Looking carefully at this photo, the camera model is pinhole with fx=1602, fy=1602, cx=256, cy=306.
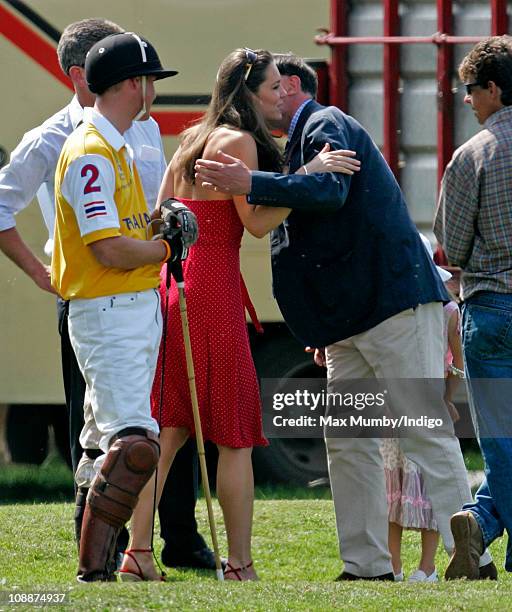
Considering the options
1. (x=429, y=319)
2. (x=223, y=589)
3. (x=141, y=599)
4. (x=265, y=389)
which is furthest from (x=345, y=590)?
(x=265, y=389)

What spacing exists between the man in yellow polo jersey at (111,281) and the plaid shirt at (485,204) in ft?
3.97

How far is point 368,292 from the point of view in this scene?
238 inches

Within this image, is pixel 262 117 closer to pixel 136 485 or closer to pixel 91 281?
pixel 91 281

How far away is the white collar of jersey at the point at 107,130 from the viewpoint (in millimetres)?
5398

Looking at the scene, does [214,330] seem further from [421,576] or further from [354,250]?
[421,576]

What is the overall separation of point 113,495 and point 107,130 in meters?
1.23

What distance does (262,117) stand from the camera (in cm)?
607

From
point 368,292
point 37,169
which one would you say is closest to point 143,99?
point 37,169

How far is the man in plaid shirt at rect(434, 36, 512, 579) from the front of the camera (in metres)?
6.08

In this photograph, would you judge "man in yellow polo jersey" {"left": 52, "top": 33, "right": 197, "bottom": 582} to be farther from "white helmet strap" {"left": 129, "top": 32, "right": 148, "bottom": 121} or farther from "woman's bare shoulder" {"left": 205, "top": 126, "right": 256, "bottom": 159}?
"woman's bare shoulder" {"left": 205, "top": 126, "right": 256, "bottom": 159}

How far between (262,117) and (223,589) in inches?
71.3

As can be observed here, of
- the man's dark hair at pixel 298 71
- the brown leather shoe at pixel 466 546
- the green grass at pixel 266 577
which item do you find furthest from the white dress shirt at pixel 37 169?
the brown leather shoe at pixel 466 546

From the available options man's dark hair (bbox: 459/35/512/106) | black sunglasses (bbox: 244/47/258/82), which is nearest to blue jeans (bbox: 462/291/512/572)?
man's dark hair (bbox: 459/35/512/106)

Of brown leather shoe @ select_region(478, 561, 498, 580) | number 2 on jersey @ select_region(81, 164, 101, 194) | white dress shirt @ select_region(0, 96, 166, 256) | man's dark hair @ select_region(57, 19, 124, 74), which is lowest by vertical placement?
brown leather shoe @ select_region(478, 561, 498, 580)
